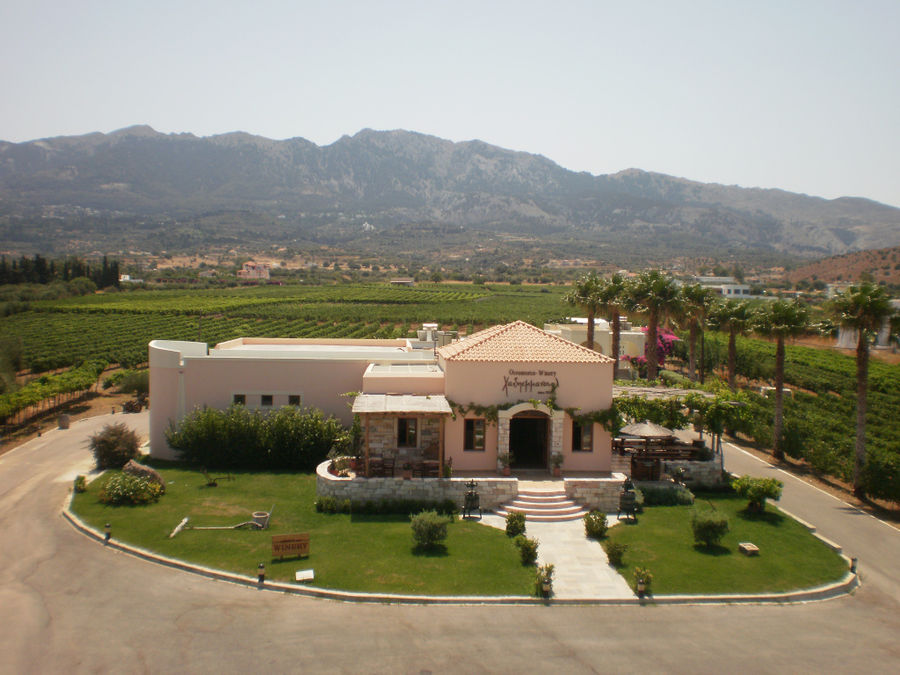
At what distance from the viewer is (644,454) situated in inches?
807

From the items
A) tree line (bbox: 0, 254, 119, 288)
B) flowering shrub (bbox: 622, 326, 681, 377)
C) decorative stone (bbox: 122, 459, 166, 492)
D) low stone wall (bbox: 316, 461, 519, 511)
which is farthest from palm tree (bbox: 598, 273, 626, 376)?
tree line (bbox: 0, 254, 119, 288)

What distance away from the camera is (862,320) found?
68.1ft

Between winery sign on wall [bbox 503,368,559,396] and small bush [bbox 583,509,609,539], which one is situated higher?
winery sign on wall [bbox 503,368,559,396]

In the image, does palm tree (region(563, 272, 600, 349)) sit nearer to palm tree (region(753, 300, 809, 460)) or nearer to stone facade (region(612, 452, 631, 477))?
palm tree (region(753, 300, 809, 460))

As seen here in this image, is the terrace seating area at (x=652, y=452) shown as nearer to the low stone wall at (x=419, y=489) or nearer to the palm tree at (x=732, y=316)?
the low stone wall at (x=419, y=489)

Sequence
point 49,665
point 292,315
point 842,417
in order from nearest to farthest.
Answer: point 49,665, point 842,417, point 292,315

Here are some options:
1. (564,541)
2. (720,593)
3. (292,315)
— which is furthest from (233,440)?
(292,315)

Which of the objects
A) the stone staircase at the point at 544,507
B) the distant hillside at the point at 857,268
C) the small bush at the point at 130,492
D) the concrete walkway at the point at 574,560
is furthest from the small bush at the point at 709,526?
the distant hillside at the point at 857,268

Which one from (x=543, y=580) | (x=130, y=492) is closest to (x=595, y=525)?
(x=543, y=580)

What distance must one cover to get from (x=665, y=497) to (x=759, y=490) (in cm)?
262

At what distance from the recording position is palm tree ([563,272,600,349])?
32.1m

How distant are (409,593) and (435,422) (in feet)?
23.1

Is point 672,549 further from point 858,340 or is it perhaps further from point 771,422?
point 771,422

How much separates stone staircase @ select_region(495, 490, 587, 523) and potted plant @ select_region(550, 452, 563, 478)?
3.60ft
